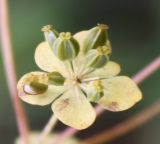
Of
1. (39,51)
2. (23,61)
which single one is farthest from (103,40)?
(23,61)

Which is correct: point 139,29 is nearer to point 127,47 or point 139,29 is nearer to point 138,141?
point 127,47

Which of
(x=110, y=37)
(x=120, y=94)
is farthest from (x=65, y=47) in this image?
(x=110, y=37)

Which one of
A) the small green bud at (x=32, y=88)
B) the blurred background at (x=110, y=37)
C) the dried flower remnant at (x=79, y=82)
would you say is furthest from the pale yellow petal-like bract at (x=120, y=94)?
the blurred background at (x=110, y=37)

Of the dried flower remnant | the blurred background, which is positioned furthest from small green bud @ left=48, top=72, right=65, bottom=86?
the blurred background

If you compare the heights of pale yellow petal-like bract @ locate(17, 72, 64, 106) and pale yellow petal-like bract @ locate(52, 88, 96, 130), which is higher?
pale yellow petal-like bract @ locate(17, 72, 64, 106)

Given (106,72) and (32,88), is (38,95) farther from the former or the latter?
(106,72)

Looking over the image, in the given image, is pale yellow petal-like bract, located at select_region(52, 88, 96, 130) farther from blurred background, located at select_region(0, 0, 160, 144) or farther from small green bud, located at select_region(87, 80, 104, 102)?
blurred background, located at select_region(0, 0, 160, 144)

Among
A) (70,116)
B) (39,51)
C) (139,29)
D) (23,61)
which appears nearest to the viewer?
(70,116)
